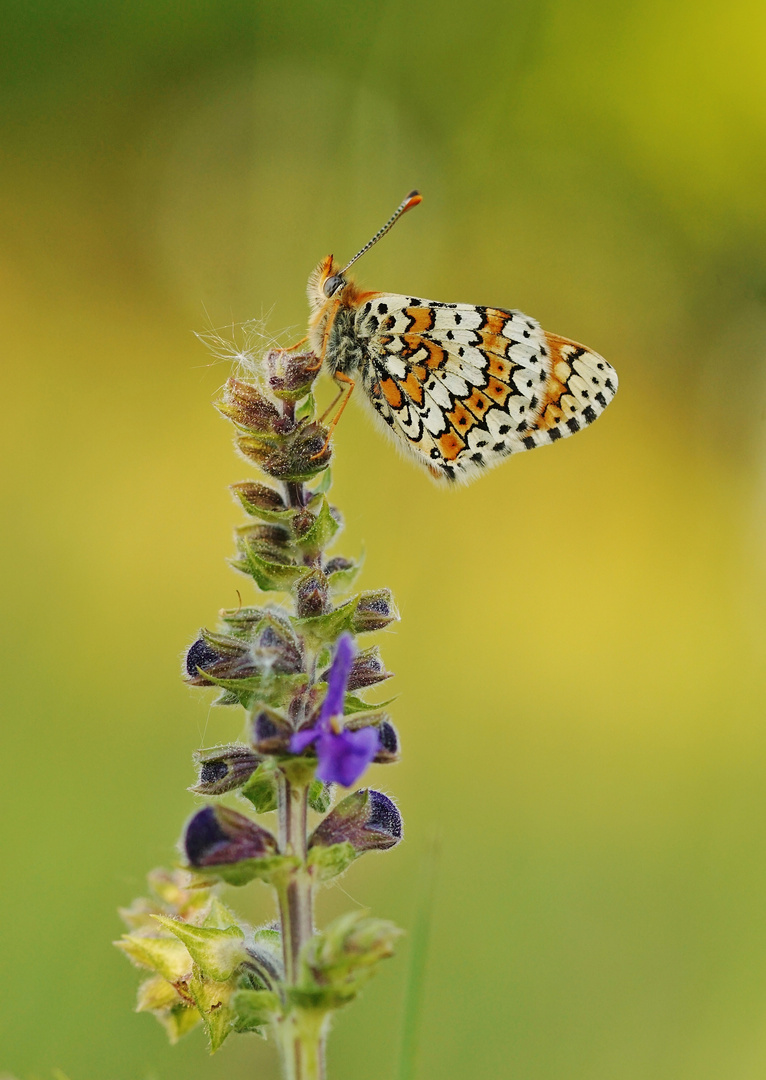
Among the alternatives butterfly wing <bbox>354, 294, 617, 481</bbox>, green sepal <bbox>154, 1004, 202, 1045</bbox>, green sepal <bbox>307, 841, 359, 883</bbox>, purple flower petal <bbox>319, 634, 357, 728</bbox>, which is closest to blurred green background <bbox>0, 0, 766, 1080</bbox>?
green sepal <bbox>154, 1004, 202, 1045</bbox>

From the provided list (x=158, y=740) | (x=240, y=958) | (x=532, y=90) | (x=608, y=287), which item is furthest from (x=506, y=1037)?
(x=532, y=90)

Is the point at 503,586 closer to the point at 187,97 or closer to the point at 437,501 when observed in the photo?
the point at 437,501

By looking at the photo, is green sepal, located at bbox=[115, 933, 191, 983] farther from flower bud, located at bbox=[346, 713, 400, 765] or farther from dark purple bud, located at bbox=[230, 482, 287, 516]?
dark purple bud, located at bbox=[230, 482, 287, 516]

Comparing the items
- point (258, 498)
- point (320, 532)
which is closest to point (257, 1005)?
point (320, 532)

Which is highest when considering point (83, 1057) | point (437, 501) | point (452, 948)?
point (437, 501)

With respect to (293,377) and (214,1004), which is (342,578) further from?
(214,1004)

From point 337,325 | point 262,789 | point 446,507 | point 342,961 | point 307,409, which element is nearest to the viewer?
point 342,961
